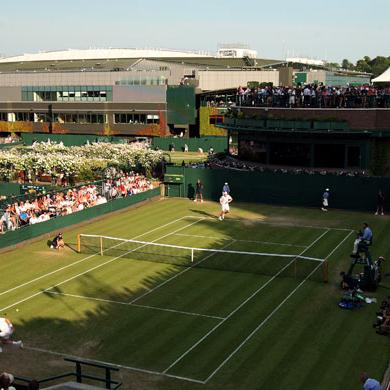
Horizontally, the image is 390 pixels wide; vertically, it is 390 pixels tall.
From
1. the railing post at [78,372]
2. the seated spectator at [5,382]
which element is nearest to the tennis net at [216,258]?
the railing post at [78,372]

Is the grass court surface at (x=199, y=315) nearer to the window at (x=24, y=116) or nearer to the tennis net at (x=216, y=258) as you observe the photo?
the tennis net at (x=216, y=258)

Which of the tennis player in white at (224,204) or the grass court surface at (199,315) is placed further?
the tennis player in white at (224,204)

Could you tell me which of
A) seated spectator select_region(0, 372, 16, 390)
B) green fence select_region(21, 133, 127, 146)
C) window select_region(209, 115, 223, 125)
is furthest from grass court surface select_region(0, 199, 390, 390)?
green fence select_region(21, 133, 127, 146)

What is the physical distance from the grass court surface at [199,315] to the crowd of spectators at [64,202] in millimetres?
1563

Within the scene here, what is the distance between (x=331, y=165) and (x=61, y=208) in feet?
67.2

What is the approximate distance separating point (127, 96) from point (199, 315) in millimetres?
67064

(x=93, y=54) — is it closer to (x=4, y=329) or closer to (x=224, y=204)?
(x=224, y=204)

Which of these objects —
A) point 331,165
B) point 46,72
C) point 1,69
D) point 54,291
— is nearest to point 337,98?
point 331,165

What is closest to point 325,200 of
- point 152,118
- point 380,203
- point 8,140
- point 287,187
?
point 287,187

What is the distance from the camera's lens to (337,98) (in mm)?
45562

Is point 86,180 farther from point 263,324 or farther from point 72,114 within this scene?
point 72,114

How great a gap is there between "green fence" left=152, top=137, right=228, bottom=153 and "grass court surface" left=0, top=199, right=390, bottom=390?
43257 mm

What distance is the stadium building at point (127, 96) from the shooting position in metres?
82.8

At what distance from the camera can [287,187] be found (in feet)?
137
